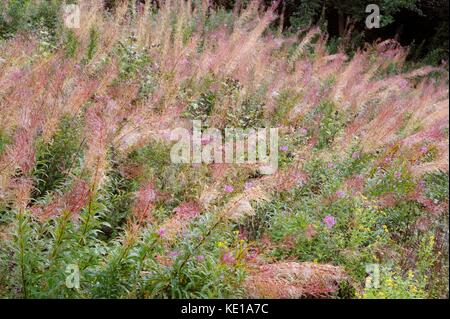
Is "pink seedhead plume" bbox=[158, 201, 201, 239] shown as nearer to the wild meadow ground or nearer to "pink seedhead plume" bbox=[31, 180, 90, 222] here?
the wild meadow ground

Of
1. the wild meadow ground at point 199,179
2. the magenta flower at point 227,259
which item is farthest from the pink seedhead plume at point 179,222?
the magenta flower at point 227,259

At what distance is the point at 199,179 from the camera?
481 cm

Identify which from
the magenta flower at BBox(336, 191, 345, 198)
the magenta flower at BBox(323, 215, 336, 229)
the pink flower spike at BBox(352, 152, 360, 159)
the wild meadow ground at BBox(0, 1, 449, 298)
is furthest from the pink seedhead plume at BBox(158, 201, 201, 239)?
the pink flower spike at BBox(352, 152, 360, 159)

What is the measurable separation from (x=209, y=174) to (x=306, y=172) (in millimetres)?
1128

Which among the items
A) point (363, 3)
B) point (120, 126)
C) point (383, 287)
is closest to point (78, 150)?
point (120, 126)

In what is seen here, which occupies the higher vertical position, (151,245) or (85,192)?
(85,192)

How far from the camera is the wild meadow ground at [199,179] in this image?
3375 mm

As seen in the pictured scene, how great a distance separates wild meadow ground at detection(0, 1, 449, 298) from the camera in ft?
11.1

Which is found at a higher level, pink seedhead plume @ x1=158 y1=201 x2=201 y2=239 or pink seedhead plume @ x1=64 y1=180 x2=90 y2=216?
pink seedhead plume @ x1=64 y1=180 x2=90 y2=216

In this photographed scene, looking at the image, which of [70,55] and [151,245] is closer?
[151,245]

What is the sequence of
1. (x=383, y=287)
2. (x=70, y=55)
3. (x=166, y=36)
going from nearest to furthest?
1. (x=383, y=287)
2. (x=70, y=55)
3. (x=166, y=36)

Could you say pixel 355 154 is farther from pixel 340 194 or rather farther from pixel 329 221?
pixel 329 221

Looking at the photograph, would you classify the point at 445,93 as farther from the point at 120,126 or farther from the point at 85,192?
the point at 85,192

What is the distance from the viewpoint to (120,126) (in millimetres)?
4594
